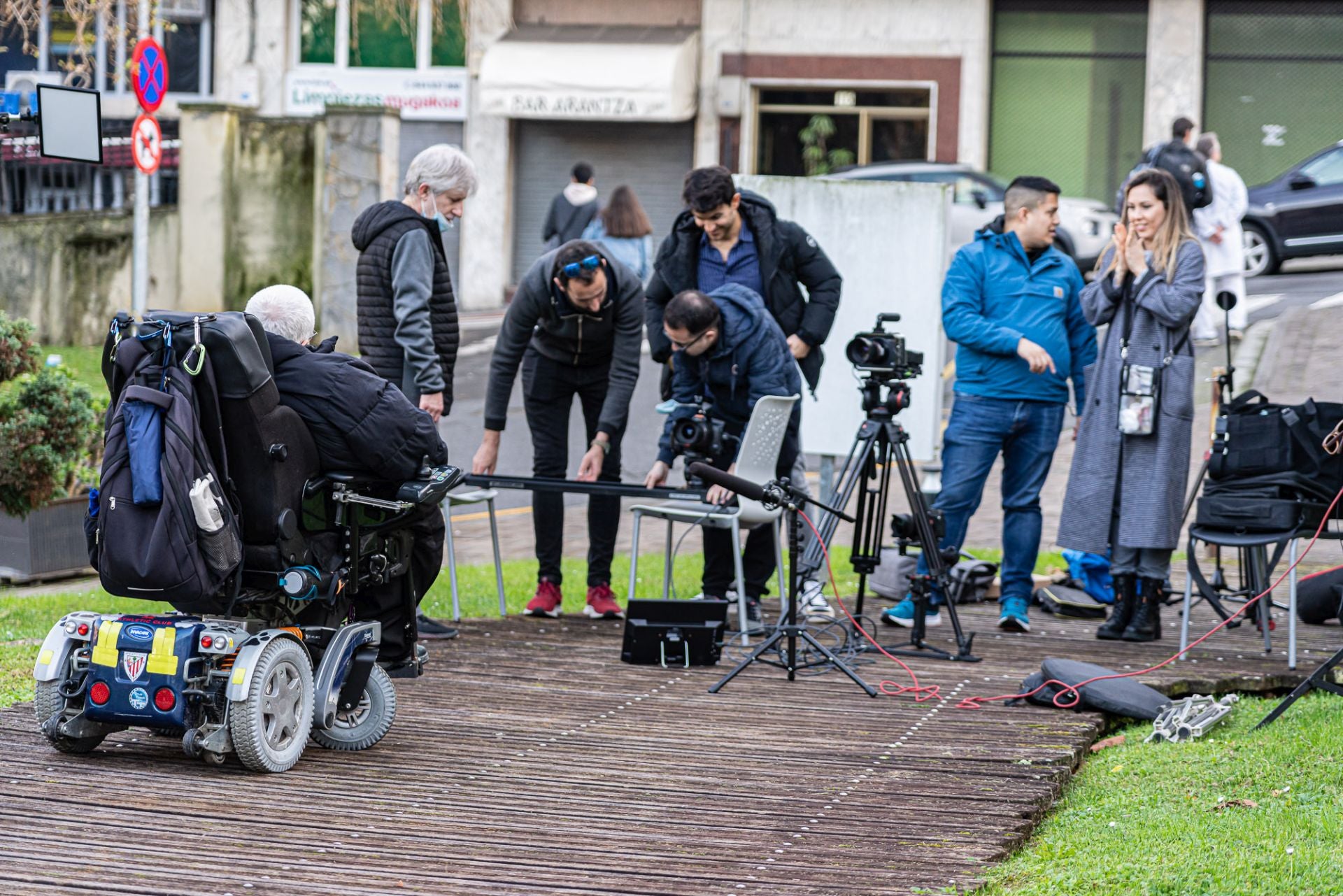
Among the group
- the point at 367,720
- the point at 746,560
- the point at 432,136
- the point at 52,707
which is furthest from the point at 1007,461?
the point at 432,136

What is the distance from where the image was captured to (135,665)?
212 inches

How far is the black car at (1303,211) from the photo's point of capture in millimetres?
21031

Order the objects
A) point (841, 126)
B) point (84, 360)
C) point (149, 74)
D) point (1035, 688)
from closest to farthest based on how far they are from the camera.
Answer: point (1035, 688) < point (149, 74) < point (84, 360) < point (841, 126)

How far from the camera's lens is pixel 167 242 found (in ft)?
62.5

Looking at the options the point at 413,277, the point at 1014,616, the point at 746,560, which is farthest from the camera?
the point at 746,560

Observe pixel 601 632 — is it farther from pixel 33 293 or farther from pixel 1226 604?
pixel 33 293

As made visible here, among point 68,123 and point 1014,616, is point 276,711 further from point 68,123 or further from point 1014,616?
point 1014,616

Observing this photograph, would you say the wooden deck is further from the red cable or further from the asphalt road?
the asphalt road

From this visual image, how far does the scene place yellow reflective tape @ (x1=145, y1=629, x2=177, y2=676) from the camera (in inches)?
211

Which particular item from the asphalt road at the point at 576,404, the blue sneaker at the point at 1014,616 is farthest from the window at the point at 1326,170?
the blue sneaker at the point at 1014,616

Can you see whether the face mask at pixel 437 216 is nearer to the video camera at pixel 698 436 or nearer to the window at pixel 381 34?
the video camera at pixel 698 436

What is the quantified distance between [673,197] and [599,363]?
19.3 metres

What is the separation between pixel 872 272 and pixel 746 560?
2.22m

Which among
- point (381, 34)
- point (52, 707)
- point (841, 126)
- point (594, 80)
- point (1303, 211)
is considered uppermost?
point (381, 34)
